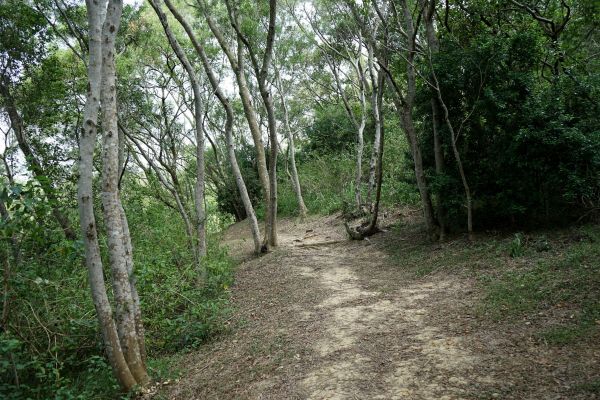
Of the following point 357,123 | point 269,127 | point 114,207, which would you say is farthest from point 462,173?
point 357,123

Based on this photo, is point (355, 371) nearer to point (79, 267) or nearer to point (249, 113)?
point (79, 267)

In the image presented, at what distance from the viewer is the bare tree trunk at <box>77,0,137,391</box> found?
4383mm

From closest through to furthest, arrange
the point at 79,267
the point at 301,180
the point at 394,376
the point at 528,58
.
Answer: the point at 394,376
the point at 79,267
the point at 528,58
the point at 301,180

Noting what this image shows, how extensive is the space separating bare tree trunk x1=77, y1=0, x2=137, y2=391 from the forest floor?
4.10 ft

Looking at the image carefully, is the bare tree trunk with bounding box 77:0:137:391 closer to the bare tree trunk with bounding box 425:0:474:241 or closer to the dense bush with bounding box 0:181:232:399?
the dense bush with bounding box 0:181:232:399

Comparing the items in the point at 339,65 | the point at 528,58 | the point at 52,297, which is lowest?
the point at 52,297

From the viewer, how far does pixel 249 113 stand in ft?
37.6

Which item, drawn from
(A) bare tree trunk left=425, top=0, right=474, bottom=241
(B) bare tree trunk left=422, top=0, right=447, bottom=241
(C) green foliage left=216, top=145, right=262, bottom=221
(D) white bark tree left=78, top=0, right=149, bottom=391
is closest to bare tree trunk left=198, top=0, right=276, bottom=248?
(B) bare tree trunk left=422, top=0, right=447, bottom=241

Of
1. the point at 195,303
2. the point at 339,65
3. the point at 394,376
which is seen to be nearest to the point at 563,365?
the point at 394,376

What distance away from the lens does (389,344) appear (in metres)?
4.89

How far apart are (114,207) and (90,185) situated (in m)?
0.47

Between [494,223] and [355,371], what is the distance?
19.2 ft

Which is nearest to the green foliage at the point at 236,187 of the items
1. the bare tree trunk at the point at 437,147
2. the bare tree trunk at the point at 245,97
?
the bare tree trunk at the point at 245,97

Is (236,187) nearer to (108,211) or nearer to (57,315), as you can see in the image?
(57,315)
